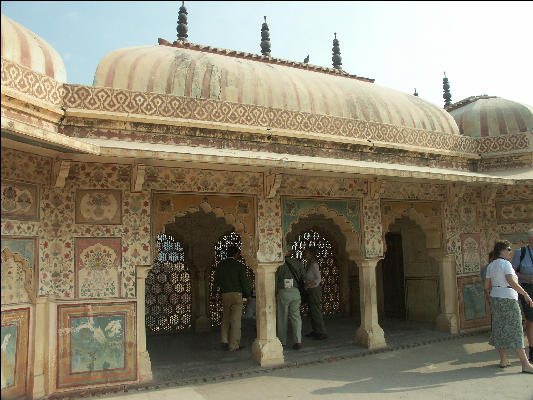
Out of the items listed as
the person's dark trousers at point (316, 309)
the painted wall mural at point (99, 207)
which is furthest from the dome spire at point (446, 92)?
the painted wall mural at point (99, 207)

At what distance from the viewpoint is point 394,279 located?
1024 centimetres

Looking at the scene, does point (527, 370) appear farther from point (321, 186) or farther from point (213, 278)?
point (213, 278)

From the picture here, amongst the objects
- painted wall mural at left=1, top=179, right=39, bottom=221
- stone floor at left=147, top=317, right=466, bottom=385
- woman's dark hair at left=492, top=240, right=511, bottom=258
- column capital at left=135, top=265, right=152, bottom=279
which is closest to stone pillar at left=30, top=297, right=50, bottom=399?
painted wall mural at left=1, top=179, right=39, bottom=221

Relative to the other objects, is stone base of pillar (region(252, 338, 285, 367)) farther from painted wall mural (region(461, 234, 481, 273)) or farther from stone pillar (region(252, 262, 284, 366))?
painted wall mural (region(461, 234, 481, 273))

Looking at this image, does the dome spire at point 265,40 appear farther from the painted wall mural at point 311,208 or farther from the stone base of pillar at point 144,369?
the stone base of pillar at point 144,369

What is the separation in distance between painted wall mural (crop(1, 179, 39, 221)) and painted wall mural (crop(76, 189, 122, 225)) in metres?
0.50

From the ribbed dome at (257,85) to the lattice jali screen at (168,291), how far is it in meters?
3.53

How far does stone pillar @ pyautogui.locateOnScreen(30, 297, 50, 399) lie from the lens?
509cm

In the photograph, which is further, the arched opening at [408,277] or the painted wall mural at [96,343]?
the arched opening at [408,277]

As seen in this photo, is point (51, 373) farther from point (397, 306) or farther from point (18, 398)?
point (397, 306)

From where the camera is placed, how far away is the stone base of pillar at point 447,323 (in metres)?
8.21

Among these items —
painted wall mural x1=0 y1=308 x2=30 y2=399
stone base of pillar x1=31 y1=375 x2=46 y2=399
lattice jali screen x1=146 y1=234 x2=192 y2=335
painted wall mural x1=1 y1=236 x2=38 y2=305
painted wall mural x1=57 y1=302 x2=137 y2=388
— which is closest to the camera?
painted wall mural x1=0 y1=308 x2=30 y2=399

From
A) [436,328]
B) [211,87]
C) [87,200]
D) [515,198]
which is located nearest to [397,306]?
[436,328]

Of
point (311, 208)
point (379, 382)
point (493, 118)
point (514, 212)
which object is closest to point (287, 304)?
point (311, 208)
